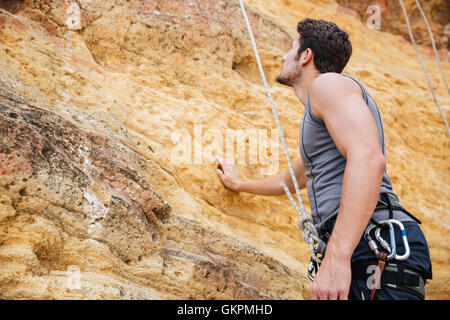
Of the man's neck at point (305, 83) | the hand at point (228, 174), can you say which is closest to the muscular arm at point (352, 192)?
the man's neck at point (305, 83)

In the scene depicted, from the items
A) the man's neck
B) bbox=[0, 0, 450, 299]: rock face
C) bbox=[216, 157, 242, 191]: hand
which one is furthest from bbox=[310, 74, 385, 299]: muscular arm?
bbox=[216, 157, 242, 191]: hand

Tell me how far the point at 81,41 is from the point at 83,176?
188 centimetres

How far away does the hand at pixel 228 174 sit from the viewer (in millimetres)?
3408

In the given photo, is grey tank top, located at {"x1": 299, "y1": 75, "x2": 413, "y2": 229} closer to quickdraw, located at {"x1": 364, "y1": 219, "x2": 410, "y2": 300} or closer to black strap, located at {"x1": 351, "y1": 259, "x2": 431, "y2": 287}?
quickdraw, located at {"x1": 364, "y1": 219, "x2": 410, "y2": 300}

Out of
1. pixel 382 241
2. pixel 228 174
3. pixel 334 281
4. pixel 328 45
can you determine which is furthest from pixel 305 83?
pixel 228 174

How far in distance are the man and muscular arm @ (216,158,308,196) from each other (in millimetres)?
681

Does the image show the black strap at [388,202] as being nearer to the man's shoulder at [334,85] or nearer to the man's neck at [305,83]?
the man's shoulder at [334,85]

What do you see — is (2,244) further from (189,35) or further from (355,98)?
(189,35)

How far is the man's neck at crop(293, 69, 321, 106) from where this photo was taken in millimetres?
2145

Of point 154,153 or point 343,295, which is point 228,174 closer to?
point 154,153

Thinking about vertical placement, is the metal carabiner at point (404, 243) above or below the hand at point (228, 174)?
above

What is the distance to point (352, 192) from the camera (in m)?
1.62

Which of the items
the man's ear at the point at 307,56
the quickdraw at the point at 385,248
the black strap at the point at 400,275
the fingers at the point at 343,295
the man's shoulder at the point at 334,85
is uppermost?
the man's shoulder at the point at 334,85

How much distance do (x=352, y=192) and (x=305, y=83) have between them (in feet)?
2.52
